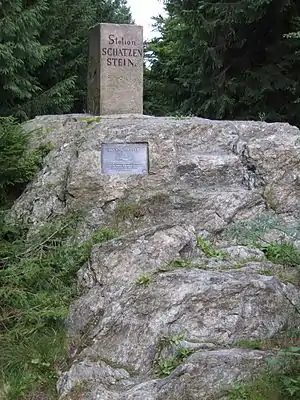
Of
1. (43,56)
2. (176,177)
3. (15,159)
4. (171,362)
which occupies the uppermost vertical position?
(43,56)

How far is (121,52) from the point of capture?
7.54 metres

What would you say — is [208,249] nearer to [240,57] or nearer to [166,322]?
[166,322]

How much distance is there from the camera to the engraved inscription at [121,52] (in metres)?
7.47

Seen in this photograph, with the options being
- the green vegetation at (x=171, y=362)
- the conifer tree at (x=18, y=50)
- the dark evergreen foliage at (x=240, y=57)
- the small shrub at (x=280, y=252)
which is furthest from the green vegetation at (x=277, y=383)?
the conifer tree at (x=18, y=50)

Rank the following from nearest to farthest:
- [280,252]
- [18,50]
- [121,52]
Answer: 1. [280,252]
2. [121,52]
3. [18,50]

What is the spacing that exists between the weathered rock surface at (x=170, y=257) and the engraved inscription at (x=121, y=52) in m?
0.95

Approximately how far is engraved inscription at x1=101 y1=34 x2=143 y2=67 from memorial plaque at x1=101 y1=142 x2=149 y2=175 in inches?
61.4

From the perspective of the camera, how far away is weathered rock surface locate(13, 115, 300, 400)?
406 centimetres

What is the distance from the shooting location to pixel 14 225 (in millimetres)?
6020

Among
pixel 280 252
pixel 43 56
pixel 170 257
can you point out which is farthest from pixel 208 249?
pixel 43 56

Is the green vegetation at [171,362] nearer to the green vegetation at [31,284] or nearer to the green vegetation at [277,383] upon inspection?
the green vegetation at [277,383]

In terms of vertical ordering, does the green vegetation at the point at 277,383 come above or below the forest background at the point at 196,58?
below

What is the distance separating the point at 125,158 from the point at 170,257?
1710 mm

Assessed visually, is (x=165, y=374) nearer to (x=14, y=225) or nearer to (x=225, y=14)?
(x=14, y=225)
